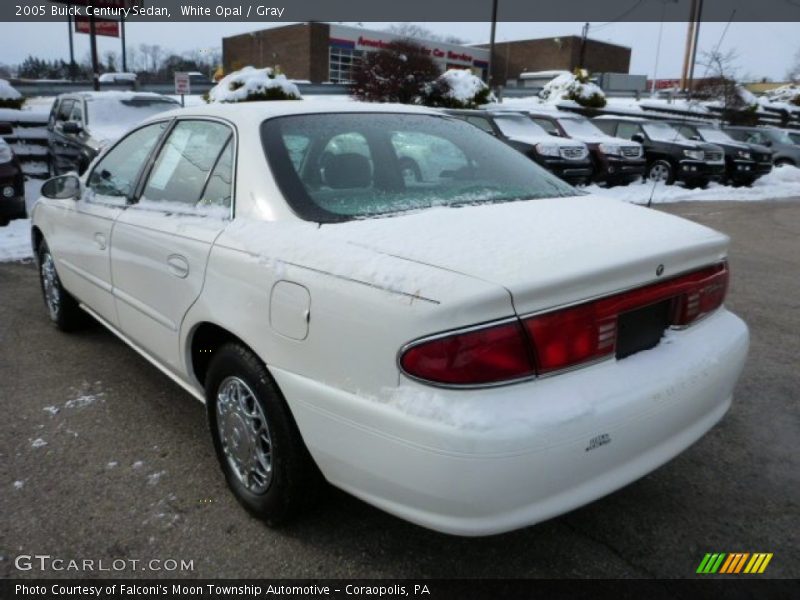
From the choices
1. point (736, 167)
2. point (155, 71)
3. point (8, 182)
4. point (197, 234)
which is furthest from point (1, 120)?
point (155, 71)

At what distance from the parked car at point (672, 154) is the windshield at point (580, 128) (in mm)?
738

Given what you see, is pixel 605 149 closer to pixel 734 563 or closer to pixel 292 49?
pixel 734 563

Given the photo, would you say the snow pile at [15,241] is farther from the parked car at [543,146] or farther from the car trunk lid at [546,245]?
the parked car at [543,146]

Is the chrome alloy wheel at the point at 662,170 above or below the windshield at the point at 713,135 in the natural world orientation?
below

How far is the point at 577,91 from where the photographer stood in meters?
24.0

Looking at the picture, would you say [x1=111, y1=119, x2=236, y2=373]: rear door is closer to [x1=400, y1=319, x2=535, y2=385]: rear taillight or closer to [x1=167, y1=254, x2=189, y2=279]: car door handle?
[x1=167, y1=254, x2=189, y2=279]: car door handle

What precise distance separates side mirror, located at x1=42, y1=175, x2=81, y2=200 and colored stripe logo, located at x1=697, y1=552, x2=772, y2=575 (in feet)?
11.7

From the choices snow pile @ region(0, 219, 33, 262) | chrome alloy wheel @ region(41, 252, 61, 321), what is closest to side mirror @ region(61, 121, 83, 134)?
snow pile @ region(0, 219, 33, 262)

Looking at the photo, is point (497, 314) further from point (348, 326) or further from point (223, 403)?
point (223, 403)

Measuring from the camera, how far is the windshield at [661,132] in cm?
1583

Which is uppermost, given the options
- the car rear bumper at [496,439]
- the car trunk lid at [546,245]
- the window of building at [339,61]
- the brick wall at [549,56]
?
the brick wall at [549,56]

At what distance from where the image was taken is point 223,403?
2.53m

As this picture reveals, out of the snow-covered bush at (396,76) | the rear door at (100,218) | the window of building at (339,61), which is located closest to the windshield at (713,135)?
the snow-covered bush at (396,76)

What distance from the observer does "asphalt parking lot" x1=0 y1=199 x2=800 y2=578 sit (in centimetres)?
226
